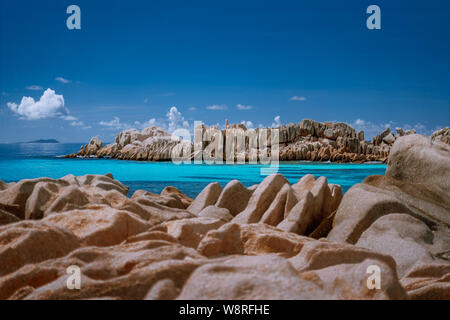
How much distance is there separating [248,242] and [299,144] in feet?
181

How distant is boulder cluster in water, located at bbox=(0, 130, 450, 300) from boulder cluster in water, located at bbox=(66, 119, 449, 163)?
4281cm

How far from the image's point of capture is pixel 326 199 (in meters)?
5.90

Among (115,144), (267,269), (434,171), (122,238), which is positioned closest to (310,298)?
(267,269)

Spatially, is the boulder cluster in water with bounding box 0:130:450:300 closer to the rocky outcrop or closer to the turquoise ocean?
the rocky outcrop

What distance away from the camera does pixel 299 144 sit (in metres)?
57.2

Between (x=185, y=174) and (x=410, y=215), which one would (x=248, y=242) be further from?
(x=185, y=174)

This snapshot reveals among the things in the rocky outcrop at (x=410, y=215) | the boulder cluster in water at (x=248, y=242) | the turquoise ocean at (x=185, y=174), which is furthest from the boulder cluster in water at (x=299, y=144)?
the boulder cluster in water at (x=248, y=242)

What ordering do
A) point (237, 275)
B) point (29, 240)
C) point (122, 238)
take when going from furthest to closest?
point (122, 238) → point (29, 240) → point (237, 275)

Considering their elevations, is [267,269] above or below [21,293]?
above

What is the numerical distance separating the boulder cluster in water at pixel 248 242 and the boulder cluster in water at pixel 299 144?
42810 millimetres

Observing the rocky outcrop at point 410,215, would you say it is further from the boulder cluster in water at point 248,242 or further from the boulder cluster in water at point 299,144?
the boulder cluster in water at point 299,144


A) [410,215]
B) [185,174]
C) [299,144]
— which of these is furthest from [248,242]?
[299,144]
